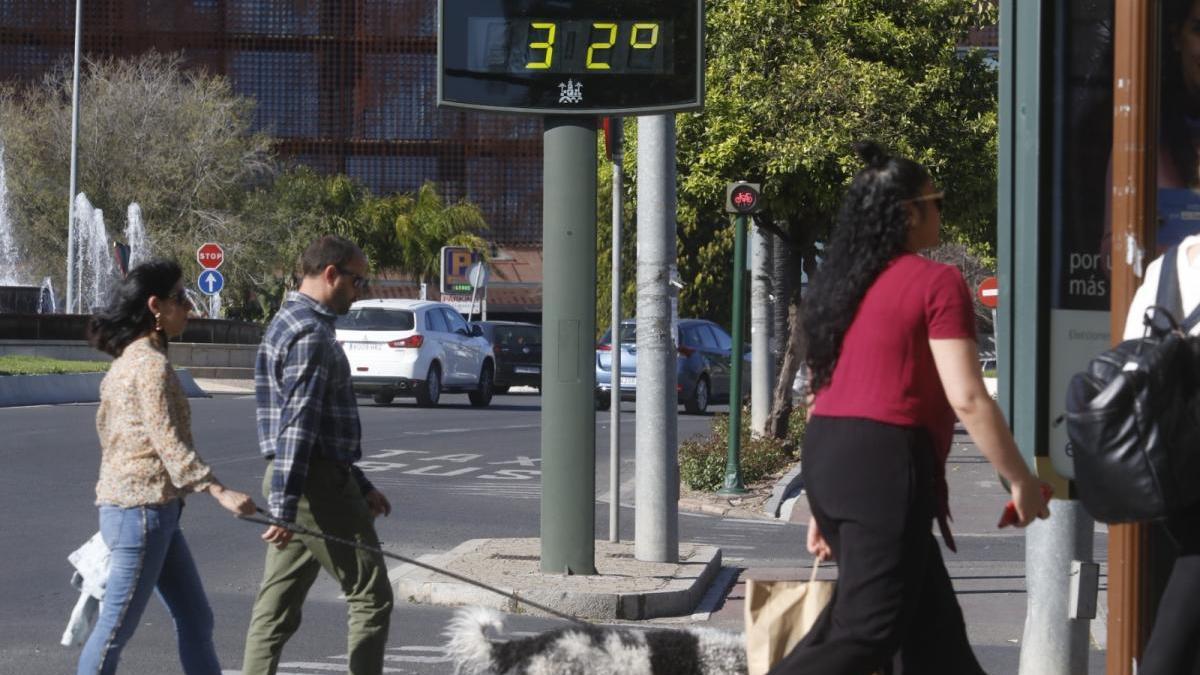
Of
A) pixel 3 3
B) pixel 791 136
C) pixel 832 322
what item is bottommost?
pixel 832 322

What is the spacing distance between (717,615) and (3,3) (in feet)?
203

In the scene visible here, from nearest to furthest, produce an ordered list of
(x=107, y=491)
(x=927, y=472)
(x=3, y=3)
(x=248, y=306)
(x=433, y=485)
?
(x=927, y=472) → (x=107, y=491) → (x=433, y=485) → (x=248, y=306) → (x=3, y=3)

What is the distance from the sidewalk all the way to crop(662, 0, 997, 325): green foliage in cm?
476

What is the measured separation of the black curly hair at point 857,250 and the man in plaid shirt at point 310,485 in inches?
75.8

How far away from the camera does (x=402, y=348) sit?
84.1 feet

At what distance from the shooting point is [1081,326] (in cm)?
594

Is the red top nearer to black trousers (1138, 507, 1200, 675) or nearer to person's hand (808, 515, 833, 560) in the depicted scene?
person's hand (808, 515, 833, 560)

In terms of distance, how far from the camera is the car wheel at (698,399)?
28.0 metres

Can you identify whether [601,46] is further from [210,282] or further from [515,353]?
[210,282]

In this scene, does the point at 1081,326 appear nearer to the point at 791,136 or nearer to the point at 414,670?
the point at 414,670

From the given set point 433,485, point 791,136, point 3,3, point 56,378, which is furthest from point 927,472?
point 3,3

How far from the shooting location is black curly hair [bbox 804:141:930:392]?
448 centimetres

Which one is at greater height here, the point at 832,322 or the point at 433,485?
the point at 832,322

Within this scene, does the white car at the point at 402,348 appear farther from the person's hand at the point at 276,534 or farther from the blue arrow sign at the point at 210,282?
the person's hand at the point at 276,534
